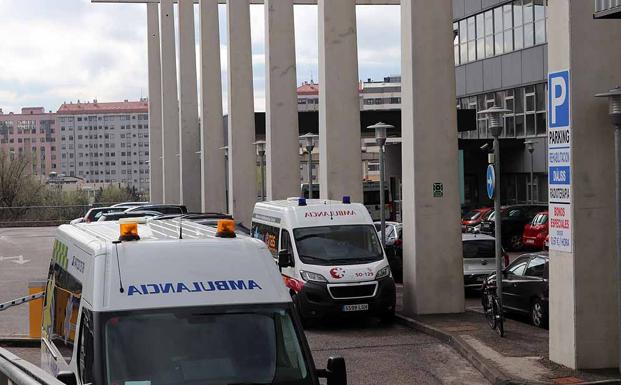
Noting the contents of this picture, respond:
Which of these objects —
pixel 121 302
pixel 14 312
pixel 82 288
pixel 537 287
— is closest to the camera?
pixel 121 302

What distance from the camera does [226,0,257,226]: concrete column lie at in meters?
40.7

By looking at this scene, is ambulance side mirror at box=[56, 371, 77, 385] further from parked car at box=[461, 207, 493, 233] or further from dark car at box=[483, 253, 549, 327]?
parked car at box=[461, 207, 493, 233]

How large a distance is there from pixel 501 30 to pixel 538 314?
29.9m

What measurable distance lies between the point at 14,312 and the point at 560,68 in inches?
554

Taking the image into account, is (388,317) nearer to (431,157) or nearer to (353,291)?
(353,291)

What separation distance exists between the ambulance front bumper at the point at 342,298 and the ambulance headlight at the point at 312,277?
0.06 m

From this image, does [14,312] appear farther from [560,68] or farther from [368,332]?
[560,68]

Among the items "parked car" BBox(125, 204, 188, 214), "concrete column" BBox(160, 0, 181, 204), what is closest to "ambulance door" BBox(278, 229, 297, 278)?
"parked car" BBox(125, 204, 188, 214)

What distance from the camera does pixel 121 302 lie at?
25.9 feet

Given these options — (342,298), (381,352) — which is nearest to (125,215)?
(342,298)

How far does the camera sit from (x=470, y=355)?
15977mm

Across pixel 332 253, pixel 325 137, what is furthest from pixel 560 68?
pixel 325 137

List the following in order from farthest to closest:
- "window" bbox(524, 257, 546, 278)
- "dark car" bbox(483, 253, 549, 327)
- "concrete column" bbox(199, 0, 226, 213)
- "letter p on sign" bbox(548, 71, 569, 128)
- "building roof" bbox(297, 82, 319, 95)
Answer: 1. "building roof" bbox(297, 82, 319, 95)
2. "concrete column" bbox(199, 0, 226, 213)
3. "window" bbox(524, 257, 546, 278)
4. "dark car" bbox(483, 253, 549, 327)
5. "letter p on sign" bbox(548, 71, 569, 128)

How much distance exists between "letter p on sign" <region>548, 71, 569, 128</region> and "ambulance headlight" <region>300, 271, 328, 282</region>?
6.50m
